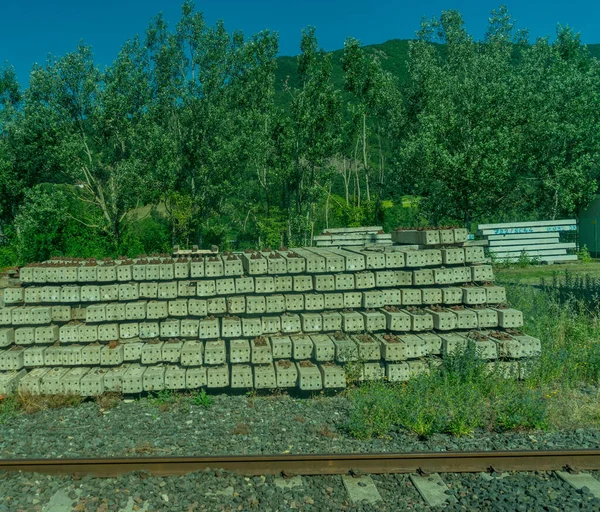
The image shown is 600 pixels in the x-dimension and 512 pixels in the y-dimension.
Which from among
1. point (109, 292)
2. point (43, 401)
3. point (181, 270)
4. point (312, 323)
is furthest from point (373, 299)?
point (43, 401)

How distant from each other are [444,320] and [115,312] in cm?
543

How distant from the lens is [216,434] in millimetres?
6914

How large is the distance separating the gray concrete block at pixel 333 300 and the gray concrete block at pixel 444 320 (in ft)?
5.14

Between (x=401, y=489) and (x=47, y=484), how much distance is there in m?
3.55

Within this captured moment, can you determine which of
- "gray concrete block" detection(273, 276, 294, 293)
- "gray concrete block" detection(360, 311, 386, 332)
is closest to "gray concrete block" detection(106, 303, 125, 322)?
"gray concrete block" detection(273, 276, 294, 293)

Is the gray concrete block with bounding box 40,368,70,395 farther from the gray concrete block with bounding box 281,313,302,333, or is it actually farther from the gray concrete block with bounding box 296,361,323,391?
the gray concrete block with bounding box 296,361,323,391

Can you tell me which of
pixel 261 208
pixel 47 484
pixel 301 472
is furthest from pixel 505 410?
pixel 261 208

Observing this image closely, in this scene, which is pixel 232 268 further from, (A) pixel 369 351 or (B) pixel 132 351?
(A) pixel 369 351

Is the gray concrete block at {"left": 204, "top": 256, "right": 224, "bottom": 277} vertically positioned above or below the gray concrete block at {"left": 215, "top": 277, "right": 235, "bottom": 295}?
above

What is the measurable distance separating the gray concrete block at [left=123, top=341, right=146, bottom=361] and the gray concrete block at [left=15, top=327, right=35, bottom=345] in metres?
1.53

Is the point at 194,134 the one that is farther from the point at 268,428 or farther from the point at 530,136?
the point at 268,428

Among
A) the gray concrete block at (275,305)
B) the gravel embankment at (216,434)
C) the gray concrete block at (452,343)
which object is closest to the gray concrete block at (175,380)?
the gravel embankment at (216,434)

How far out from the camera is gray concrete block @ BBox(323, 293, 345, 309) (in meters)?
9.31

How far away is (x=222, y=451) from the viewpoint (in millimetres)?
6391
